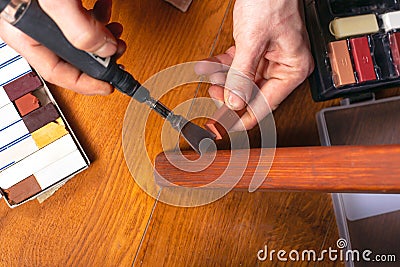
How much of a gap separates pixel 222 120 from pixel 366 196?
0.95 ft

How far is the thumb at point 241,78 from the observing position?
0.75m

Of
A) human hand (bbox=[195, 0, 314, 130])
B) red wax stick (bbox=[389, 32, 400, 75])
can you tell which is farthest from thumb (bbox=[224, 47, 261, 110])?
red wax stick (bbox=[389, 32, 400, 75])

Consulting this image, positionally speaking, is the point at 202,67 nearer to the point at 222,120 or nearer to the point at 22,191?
the point at 222,120

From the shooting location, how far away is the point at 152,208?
0.86 meters

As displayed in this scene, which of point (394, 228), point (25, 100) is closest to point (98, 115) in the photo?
point (25, 100)

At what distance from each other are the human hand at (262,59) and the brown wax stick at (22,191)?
33cm

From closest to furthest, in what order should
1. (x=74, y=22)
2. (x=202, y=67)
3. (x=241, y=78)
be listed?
(x=74, y=22)
(x=241, y=78)
(x=202, y=67)

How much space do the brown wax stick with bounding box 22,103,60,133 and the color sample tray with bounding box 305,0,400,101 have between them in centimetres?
44

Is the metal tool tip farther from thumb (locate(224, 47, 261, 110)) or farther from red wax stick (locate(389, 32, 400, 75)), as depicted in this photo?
red wax stick (locate(389, 32, 400, 75))

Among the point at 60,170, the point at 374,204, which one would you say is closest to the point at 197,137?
the point at 60,170

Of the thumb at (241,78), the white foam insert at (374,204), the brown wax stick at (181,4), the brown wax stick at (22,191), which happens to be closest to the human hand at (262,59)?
the thumb at (241,78)

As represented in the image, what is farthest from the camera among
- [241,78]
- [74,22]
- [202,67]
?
[202,67]

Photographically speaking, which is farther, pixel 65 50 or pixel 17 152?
pixel 17 152

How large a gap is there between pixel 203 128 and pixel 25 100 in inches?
11.7
